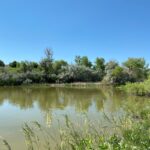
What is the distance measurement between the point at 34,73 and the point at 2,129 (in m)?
27.2

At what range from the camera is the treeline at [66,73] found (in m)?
32.6

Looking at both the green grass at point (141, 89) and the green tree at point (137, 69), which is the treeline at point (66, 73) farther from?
the green grass at point (141, 89)

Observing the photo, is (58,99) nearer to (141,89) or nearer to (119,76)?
(141,89)

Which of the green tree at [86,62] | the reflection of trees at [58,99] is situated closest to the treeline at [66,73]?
the green tree at [86,62]

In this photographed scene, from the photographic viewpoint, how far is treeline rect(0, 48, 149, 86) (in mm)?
32625

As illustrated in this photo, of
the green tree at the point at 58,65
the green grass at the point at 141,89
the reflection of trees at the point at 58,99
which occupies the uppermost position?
the green tree at the point at 58,65

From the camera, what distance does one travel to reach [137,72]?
35.9 metres

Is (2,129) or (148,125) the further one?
(2,129)

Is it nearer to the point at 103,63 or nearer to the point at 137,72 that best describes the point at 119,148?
the point at 137,72

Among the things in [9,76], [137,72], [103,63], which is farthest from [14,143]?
[103,63]

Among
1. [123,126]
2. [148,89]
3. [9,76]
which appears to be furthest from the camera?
[9,76]

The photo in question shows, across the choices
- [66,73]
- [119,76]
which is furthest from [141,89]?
[66,73]

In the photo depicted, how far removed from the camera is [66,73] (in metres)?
37.2

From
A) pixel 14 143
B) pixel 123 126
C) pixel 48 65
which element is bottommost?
pixel 14 143
